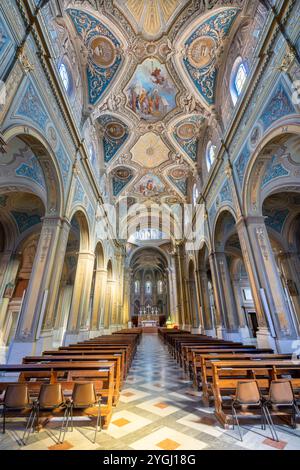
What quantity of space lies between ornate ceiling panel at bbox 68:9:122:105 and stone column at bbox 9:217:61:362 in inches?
310

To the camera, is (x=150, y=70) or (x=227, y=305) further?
(x=150, y=70)

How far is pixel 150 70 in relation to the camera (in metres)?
10.8

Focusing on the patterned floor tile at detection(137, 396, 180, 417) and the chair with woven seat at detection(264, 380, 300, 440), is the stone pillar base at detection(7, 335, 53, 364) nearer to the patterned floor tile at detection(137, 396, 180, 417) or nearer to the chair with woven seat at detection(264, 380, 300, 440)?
the patterned floor tile at detection(137, 396, 180, 417)

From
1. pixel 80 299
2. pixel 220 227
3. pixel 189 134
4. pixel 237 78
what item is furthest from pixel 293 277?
pixel 80 299

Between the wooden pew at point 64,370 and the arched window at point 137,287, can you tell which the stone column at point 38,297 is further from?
the arched window at point 137,287

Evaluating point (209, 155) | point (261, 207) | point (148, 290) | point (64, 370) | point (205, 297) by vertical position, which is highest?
point (209, 155)

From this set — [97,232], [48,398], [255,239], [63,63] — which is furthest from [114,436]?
[63,63]

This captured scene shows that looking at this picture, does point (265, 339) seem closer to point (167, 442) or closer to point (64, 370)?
point (167, 442)

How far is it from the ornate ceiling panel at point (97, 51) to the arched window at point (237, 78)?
5.46 m

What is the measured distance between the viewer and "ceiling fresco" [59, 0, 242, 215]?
8.72 meters

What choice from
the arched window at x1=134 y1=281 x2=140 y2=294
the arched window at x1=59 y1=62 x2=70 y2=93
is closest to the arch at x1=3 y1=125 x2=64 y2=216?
the arched window at x1=59 y1=62 x2=70 y2=93

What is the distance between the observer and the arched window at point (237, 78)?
884 cm

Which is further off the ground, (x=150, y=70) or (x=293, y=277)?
(x=150, y=70)

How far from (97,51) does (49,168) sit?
6.82 meters
